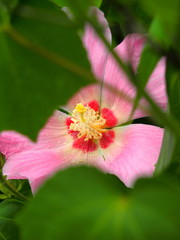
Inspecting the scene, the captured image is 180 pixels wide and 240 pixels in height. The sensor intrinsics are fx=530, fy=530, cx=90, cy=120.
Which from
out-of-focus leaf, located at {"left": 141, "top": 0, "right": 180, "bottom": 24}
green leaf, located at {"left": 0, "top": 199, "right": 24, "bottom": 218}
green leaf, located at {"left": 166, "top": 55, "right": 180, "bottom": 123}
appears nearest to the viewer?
out-of-focus leaf, located at {"left": 141, "top": 0, "right": 180, "bottom": 24}

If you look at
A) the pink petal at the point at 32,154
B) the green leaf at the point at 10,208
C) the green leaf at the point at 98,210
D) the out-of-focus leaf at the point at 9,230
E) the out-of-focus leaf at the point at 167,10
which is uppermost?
the out-of-focus leaf at the point at 167,10

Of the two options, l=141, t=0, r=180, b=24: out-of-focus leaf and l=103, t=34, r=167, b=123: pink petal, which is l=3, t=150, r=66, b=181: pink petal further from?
l=141, t=0, r=180, b=24: out-of-focus leaf

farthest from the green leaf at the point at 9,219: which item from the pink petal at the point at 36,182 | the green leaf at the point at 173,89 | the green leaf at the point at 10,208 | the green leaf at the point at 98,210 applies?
the green leaf at the point at 98,210

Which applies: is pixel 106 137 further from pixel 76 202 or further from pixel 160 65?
pixel 76 202

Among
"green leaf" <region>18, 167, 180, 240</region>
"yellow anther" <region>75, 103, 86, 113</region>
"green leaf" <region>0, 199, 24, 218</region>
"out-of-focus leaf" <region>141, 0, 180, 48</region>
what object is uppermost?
"out-of-focus leaf" <region>141, 0, 180, 48</region>

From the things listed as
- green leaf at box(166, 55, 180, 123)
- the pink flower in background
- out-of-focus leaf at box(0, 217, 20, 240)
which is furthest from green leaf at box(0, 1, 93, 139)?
out-of-focus leaf at box(0, 217, 20, 240)

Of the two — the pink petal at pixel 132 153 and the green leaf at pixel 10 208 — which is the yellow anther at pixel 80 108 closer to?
the pink petal at pixel 132 153

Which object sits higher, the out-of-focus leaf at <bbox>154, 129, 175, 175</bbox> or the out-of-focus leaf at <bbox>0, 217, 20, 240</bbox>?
the out-of-focus leaf at <bbox>154, 129, 175, 175</bbox>
